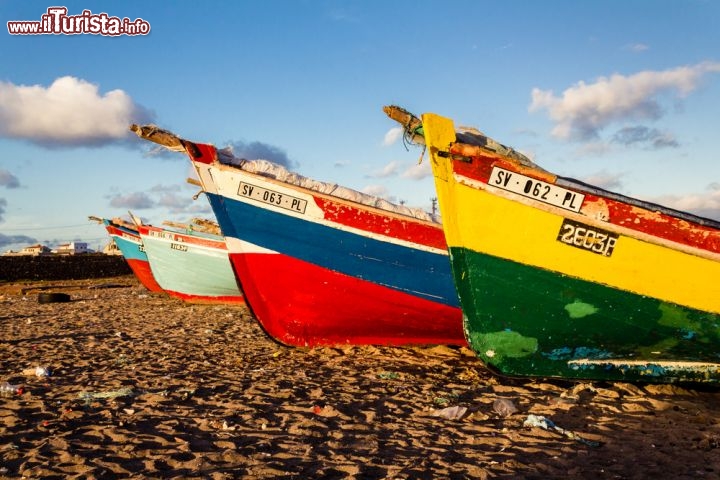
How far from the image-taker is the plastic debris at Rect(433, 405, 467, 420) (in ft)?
13.7

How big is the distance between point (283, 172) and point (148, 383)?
3.07 metres

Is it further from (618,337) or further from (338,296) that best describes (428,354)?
(618,337)

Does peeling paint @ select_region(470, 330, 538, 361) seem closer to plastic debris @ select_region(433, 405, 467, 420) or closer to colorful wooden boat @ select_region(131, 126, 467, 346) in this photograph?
plastic debris @ select_region(433, 405, 467, 420)

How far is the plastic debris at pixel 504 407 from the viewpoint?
13.9 ft

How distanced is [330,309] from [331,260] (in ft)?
2.33

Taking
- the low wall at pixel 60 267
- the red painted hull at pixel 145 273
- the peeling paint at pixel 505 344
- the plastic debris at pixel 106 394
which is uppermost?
the peeling paint at pixel 505 344

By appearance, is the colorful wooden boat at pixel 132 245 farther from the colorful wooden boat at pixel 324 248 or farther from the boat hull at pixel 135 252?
the colorful wooden boat at pixel 324 248

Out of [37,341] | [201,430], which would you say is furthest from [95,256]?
[201,430]

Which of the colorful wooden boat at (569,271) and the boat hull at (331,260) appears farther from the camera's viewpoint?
the boat hull at (331,260)

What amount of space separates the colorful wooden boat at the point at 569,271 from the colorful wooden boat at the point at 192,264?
895 cm

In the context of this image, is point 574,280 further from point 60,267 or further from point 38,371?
point 60,267

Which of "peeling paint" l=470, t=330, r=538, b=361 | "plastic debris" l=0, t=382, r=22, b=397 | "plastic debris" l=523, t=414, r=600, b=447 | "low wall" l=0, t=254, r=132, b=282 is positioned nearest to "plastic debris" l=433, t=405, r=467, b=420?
"plastic debris" l=523, t=414, r=600, b=447

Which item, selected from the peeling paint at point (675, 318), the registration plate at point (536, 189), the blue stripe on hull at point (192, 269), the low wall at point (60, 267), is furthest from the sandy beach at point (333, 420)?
the low wall at point (60, 267)

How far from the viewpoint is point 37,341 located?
824 cm
